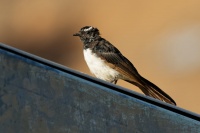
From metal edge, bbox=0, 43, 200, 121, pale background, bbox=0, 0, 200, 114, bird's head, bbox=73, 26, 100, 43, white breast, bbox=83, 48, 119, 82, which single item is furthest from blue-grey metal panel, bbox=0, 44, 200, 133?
pale background, bbox=0, 0, 200, 114

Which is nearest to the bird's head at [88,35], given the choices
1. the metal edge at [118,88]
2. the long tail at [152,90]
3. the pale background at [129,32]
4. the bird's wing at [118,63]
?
the bird's wing at [118,63]

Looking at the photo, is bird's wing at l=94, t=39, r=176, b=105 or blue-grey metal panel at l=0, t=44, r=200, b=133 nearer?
blue-grey metal panel at l=0, t=44, r=200, b=133

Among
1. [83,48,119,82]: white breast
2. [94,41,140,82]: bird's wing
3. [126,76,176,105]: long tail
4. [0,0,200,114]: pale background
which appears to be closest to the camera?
[126,76,176,105]: long tail

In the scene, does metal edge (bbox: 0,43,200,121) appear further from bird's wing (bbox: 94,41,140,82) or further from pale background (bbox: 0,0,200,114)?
pale background (bbox: 0,0,200,114)

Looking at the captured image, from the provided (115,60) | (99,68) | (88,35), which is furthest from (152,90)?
(88,35)

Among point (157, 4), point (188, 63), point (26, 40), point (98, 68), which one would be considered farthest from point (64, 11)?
point (98, 68)

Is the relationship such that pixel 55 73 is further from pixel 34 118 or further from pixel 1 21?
pixel 1 21
